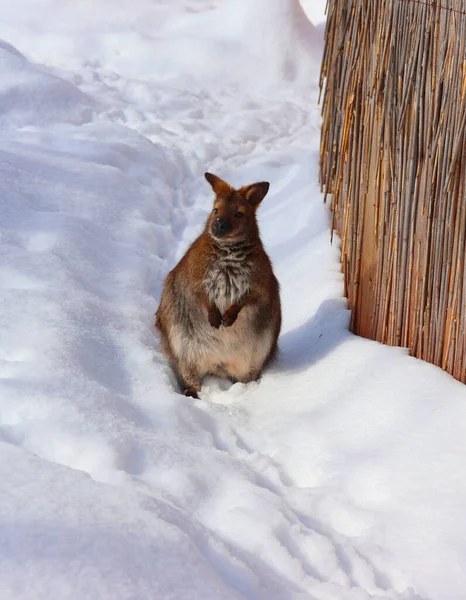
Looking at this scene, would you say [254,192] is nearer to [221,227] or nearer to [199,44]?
[221,227]

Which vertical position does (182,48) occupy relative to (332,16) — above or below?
below

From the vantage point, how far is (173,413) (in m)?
3.00

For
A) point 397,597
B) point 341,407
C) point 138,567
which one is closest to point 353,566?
point 397,597

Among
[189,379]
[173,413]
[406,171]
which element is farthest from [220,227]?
[173,413]

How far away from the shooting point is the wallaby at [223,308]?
3.73 meters

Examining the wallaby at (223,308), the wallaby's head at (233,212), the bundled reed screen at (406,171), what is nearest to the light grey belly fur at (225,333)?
the wallaby at (223,308)

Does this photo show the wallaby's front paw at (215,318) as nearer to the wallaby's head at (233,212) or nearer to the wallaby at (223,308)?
the wallaby at (223,308)

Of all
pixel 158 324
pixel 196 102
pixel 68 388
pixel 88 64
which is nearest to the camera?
pixel 68 388

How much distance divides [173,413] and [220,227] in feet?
3.41

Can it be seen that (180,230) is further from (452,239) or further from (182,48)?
Result: (182,48)

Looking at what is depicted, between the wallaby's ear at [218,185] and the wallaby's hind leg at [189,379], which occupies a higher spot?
the wallaby's ear at [218,185]

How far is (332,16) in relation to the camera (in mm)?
4469

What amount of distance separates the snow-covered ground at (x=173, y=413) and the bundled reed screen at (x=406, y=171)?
0.62 feet

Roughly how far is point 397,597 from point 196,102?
603cm
